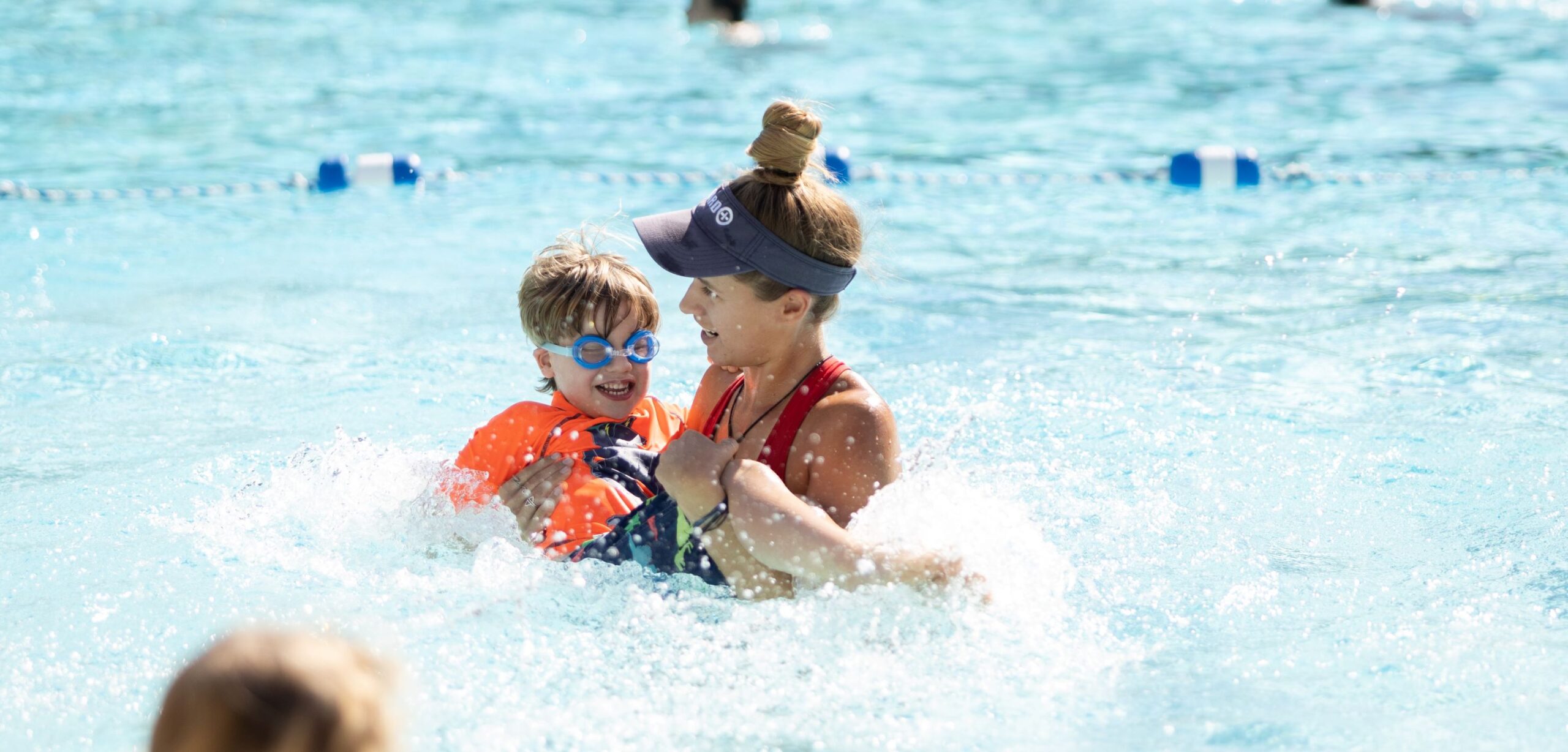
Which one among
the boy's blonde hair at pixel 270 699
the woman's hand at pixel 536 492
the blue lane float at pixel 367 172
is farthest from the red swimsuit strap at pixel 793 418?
the blue lane float at pixel 367 172

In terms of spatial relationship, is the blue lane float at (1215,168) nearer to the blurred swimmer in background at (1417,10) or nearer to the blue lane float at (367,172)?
the blue lane float at (367,172)

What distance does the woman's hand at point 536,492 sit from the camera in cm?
361

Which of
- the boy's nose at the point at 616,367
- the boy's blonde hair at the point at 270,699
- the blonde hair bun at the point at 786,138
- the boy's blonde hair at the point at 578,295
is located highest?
the blonde hair bun at the point at 786,138

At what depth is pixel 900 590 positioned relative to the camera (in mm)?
3172

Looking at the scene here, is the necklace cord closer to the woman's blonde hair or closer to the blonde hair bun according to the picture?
the woman's blonde hair

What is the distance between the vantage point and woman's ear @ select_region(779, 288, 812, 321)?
128 inches

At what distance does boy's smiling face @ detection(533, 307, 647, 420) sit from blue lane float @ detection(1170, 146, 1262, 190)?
549 centimetres

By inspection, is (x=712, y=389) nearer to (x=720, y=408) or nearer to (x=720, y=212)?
(x=720, y=408)

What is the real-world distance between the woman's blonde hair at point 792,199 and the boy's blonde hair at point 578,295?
2.10 ft

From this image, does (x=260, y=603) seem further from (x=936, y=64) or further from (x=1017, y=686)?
(x=936, y=64)

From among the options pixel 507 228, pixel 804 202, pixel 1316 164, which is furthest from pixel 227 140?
pixel 804 202

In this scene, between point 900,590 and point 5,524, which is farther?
point 5,524

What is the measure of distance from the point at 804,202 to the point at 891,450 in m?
0.57

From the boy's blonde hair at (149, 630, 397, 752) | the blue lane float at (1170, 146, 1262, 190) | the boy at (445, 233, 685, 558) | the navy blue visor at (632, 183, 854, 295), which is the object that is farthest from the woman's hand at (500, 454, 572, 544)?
the blue lane float at (1170, 146, 1262, 190)
